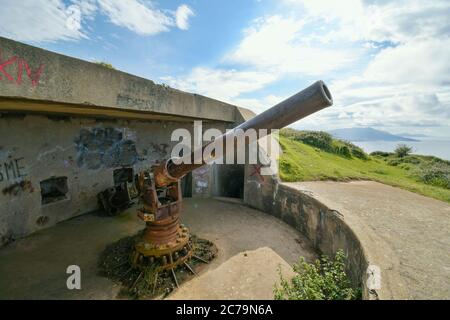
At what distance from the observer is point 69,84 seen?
2480mm

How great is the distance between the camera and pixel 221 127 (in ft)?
27.3

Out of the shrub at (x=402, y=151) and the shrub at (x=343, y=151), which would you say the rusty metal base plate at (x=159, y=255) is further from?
the shrub at (x=402, y=151)

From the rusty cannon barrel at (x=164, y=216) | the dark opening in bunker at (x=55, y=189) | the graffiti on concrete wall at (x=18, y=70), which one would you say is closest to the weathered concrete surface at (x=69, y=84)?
the graffiti on concrete wall at (x=18, y=70)

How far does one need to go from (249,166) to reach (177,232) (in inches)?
133

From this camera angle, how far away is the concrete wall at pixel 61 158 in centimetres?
429

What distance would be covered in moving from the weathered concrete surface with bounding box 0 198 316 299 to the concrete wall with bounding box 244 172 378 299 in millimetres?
258

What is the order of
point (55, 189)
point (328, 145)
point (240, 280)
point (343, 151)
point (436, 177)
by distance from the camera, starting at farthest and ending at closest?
point (328, 145)
point (343, 151)
point (436, 177)
point (55, 189)
point (240, 280)

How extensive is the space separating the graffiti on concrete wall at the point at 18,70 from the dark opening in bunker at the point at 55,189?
399cm

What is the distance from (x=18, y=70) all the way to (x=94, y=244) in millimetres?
3529

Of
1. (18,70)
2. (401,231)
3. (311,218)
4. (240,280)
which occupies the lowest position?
(240,280)

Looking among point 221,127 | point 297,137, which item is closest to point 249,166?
point 221,127

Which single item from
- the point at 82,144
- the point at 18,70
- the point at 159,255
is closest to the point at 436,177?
the point at 159,255

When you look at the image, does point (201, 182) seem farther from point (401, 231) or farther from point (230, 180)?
point (401, 231)
